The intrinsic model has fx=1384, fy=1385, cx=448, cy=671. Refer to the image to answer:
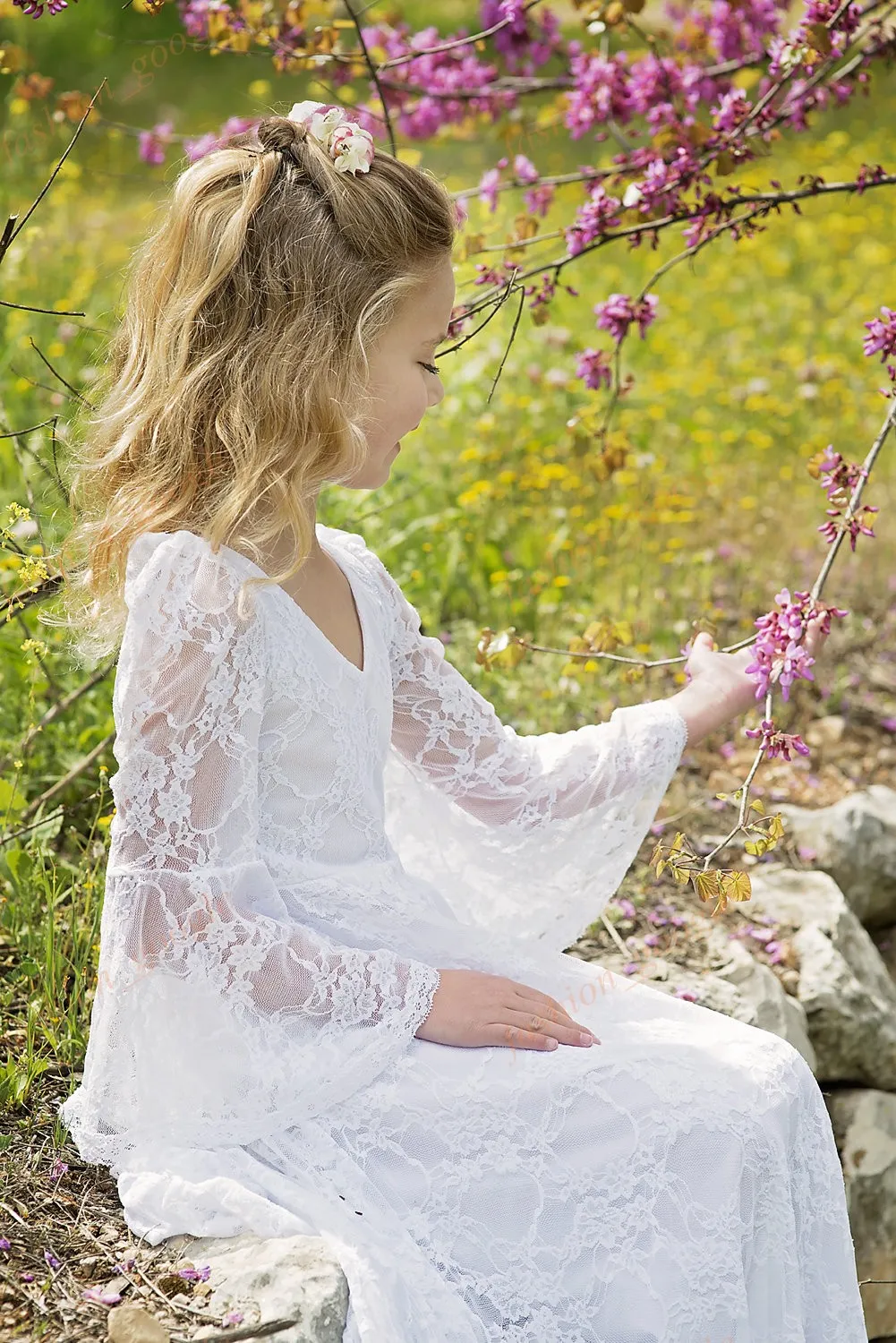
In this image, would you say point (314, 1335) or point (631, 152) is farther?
point (631, 152)

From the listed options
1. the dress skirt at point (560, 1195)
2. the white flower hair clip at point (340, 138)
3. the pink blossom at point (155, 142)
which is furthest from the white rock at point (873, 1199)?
the pink blossom at point (155, 142)

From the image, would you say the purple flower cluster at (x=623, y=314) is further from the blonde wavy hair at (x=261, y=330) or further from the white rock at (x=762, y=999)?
the white rock at (x=762, y=999)

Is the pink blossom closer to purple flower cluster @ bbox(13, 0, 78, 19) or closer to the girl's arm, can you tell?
purple flower cluster @ bbox(13, 0, 78, 19)

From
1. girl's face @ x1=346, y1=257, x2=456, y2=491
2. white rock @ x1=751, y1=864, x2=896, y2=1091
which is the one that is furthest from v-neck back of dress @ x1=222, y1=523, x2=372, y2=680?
white rock @ x1=751, y1=864, x2=896, y2=1091

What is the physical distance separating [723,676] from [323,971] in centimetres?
76

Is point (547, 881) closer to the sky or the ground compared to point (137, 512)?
A: closer to the ground

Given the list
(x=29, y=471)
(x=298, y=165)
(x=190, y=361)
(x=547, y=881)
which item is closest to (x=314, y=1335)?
(x=547, y=881)

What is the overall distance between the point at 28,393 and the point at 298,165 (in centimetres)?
237

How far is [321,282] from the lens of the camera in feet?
5.17

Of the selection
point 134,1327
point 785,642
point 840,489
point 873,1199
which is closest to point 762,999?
point 873,1199

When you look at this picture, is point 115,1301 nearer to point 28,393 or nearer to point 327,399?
point 327,399

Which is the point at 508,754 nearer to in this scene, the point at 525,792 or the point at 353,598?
the point at 525,792

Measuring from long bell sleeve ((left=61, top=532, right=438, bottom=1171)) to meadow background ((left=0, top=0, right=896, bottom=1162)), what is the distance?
0.34m

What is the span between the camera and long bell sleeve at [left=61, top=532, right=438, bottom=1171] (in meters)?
1.50
